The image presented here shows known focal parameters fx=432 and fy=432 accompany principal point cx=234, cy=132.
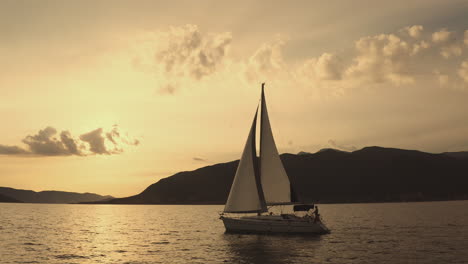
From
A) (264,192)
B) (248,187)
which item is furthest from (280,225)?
(248,187)

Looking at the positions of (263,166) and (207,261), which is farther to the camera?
(263,166)

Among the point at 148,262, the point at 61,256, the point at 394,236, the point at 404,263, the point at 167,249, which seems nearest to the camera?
the point at 404,263

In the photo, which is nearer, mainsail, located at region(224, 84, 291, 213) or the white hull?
mainsail, located at region(224, 84, 291, 213)

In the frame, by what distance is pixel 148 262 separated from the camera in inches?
1460

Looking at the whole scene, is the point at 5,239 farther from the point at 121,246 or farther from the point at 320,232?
the point at 320,232

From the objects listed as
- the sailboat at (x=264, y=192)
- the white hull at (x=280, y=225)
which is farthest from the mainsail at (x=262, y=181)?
the white hull at (x=280, y=225)

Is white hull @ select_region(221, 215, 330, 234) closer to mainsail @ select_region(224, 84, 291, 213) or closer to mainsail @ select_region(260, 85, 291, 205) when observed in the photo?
mainsail @ select_region(224, 84, 291, 213)

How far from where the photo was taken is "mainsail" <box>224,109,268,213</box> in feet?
156

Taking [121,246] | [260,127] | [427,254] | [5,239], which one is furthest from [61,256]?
[427,254]

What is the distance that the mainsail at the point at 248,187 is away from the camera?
47.6 m

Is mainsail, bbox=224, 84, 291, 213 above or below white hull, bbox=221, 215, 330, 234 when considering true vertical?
above

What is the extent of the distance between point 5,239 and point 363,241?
4485 cm

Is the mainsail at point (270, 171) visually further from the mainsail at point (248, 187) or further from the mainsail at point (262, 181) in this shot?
the mainsail at point (248, 187)

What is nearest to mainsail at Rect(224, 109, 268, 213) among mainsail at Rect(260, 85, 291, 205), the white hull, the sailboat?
the sailboat
